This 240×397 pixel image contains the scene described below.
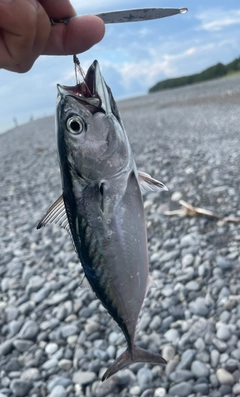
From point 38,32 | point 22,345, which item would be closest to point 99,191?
point 38,32

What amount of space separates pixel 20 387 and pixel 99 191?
2.54 m

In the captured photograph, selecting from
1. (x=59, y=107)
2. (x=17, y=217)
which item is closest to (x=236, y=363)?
(x=59, y=107)

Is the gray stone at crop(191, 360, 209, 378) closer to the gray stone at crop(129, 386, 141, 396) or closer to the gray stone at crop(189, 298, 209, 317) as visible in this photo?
the gray stone at crop(129, 386, 141, 396)

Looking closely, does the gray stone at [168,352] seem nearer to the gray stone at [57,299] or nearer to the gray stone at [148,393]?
the gray stone at [148,393]

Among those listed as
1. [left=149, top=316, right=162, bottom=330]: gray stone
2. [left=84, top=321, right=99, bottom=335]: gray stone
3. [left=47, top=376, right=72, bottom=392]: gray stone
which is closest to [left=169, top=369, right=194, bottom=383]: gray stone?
[left=149, top=316, right=162, bottom=330]: gray stone

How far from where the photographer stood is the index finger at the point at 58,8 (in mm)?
2184

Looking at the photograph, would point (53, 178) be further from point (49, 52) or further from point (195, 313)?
point (49, 52)

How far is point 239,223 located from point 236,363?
232 cm

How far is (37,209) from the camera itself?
27.5 feet

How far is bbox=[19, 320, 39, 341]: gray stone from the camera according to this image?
13.9ft

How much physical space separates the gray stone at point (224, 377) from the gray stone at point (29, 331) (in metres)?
1.83

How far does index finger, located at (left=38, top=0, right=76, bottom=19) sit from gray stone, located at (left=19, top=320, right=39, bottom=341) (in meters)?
3.07

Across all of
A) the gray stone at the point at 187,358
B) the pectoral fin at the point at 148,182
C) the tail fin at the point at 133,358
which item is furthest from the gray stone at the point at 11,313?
the pectoral fin at the point at 148,182

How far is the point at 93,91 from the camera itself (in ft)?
5.79
